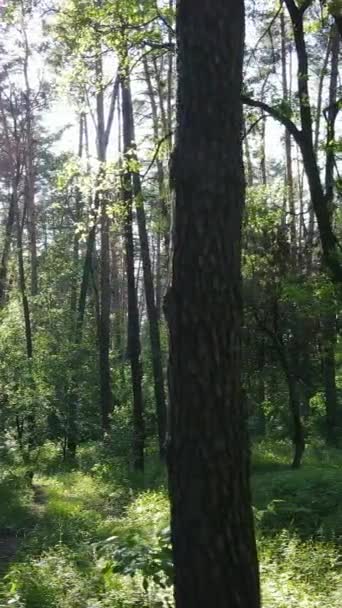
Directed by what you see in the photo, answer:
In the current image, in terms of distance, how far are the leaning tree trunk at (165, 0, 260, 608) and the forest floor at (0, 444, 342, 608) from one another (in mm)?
999

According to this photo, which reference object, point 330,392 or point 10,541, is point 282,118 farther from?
point 330,392

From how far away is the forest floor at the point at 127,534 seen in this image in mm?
5367

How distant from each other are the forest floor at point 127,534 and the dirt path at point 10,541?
2 centimetres

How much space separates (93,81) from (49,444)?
47.6 feet

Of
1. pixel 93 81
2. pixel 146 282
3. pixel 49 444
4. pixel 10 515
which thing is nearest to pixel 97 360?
pixel 49 444

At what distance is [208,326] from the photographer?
3256 millimetres

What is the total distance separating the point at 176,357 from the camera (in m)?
3.32

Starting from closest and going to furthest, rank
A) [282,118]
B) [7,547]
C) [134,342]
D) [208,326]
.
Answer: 1. [208,326]
2. [282,118]
3. [7,547]
4. [134,342]


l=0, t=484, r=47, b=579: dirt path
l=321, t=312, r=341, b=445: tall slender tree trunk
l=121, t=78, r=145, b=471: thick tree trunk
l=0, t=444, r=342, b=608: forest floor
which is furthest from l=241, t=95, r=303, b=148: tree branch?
l=121, t=78, r=145, b=471: thick tree trunk

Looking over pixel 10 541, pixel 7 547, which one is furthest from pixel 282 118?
pixel 10 541

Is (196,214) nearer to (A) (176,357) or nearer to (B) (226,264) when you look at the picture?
(B) (226,264)

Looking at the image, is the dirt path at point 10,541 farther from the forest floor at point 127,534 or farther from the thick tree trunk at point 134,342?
the thick tree trunk at point 134,342

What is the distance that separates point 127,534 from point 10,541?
4.32 metres

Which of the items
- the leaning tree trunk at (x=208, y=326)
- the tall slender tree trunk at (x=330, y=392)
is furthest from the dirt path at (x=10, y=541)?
the tall slender tree trunk at (x=330, y=392)
